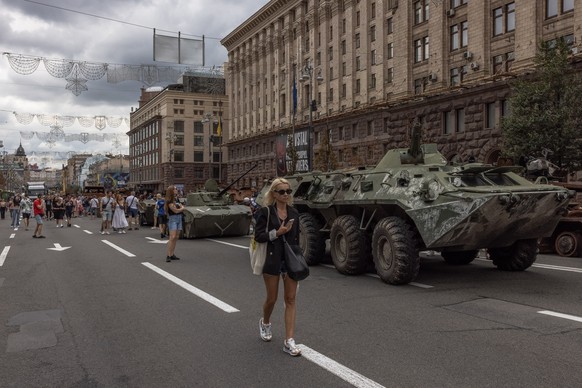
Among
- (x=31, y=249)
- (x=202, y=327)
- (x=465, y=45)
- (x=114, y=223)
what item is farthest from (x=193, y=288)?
(x=465, y=45)

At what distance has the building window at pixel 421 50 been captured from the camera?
39344 millimetres

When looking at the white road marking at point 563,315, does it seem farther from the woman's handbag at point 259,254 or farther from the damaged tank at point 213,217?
the damaged tank at point 213,217

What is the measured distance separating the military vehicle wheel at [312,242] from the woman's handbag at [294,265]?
6.20 m

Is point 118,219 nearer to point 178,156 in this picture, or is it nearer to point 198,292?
point 198,292

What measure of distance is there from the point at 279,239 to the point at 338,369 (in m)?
1.35

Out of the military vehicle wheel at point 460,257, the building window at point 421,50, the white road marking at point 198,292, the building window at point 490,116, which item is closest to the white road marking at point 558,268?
the military vehicle wheel at point 460,257

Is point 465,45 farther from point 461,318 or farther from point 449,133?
point 461,318

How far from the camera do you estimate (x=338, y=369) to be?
505 centimetres

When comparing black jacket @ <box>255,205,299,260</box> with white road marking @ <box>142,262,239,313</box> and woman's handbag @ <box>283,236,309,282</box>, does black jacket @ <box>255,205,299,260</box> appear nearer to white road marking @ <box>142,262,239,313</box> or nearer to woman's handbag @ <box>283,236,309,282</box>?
woman's handbag @ <box>283,236,309,282</box>

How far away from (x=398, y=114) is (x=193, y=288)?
31828 millimetres

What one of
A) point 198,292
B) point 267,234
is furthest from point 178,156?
point 267,234

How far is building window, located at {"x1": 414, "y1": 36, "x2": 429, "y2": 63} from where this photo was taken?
39.3 meters

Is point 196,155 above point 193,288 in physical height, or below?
above

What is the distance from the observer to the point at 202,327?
21.9 ft
